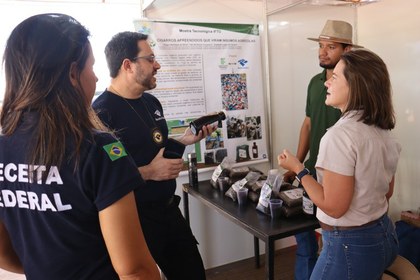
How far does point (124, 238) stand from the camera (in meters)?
0.69

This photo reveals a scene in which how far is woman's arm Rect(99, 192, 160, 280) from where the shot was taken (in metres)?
0.68

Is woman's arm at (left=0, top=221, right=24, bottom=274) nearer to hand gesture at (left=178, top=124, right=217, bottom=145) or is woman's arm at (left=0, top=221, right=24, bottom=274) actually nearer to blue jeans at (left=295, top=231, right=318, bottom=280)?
hand gesture at (left=178, top=124, right=217, bottom=145)

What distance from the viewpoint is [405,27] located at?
2271mm

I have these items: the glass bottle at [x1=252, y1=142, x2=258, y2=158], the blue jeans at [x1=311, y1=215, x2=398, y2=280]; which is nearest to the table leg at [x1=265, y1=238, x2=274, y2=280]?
the blue jeans at [x1=311, y1=215, x2=398, y2=280]

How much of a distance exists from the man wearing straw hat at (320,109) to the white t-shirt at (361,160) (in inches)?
35.8

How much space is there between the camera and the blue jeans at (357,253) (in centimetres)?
108

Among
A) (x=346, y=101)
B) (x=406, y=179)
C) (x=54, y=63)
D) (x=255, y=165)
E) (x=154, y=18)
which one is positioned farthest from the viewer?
(x=255, y=165)

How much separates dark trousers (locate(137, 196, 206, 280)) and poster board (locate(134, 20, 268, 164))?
0.74m

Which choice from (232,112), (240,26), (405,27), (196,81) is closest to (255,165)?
(232,112)

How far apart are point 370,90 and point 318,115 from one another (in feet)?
3.38

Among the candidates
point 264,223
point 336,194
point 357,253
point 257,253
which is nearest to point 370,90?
point 336,194

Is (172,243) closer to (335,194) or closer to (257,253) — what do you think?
(335,194)

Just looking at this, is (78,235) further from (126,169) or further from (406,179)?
(406,179)

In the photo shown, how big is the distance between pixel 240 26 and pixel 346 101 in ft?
4.70
